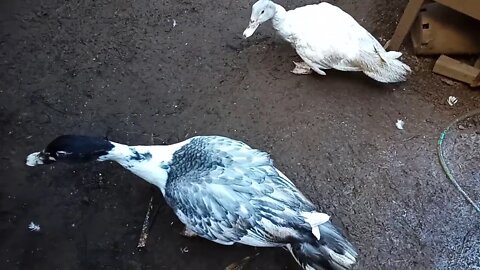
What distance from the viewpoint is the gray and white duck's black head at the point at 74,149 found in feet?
6.66

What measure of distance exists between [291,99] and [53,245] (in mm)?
1210

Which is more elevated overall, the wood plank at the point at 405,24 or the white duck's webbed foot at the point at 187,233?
the wood plank at the point at 405,24

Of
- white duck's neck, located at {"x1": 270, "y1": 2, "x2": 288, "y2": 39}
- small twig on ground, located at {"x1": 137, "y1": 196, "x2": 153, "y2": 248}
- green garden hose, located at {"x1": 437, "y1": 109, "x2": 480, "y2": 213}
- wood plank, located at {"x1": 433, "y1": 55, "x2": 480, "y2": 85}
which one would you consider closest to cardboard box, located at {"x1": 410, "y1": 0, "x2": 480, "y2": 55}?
wood plank, located at {"x1": 433, "y1": 55, "x2": 480, "y2": 85}

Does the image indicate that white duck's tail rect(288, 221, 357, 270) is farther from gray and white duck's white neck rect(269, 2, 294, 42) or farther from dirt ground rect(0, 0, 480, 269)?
gray and white duck's white neck rect(269, 2, 294, 42)

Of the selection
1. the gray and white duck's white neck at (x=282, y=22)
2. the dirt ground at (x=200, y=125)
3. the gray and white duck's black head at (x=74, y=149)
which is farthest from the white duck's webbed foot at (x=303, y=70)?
the gray and white duck's black head at (x=74, y=149)

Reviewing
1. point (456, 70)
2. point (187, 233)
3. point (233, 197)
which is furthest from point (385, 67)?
point (187, 233)

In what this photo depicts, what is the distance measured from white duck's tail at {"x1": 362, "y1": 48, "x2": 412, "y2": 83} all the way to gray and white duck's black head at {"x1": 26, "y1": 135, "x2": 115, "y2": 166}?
3.93 ft

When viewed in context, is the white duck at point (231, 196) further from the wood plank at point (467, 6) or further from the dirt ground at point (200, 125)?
the wood plank at point (467, 6)

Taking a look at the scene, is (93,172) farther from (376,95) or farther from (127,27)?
(376,95)

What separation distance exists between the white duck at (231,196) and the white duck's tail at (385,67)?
747mm

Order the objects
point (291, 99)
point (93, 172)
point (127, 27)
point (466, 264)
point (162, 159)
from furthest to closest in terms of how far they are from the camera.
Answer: point (127, 27) < point (291, 99) < point (93, 172) < point (466, 264) < point (162, 159)

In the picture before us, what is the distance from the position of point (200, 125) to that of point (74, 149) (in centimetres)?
72

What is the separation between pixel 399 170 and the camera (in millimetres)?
2523

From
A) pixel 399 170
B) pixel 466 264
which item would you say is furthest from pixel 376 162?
pixel 466 264
